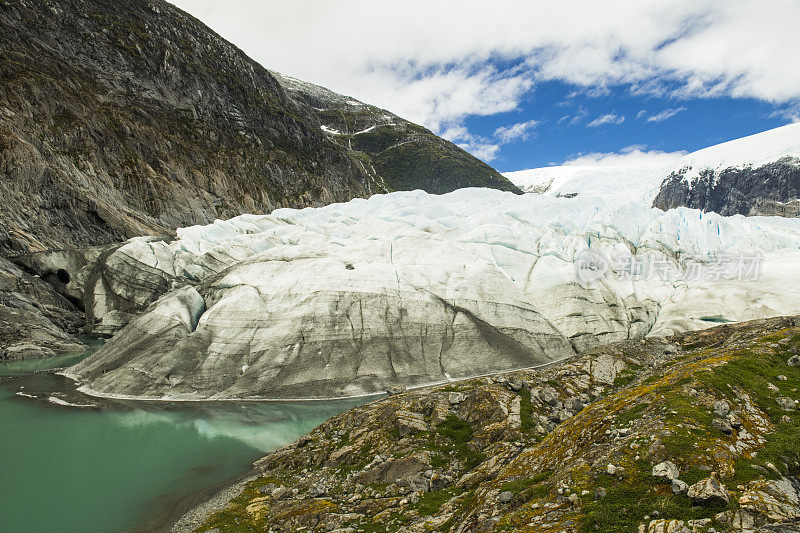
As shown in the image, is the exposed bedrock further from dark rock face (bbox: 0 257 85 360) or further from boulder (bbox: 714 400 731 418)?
boulder (bbox: 714 400 731 418)

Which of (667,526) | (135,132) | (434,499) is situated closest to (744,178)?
(135,132)

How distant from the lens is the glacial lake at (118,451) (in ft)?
56.4

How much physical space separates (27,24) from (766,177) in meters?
230

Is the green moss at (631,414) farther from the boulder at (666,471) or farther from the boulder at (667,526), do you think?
the boulder at (667,526)

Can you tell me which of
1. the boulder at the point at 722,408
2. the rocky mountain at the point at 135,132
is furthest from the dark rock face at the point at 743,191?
the boulder at the point at 722,408

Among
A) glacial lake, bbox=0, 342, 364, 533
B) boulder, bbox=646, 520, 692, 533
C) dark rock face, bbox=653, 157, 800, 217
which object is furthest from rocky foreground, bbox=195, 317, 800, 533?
dark rock face, bbox=653, 157, 800, 217

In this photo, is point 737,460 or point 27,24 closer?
point 737,460

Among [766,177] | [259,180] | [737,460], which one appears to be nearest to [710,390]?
[737,460]

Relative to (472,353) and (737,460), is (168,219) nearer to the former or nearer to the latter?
(472,353)

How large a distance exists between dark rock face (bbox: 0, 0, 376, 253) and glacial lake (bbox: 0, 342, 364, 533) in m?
36.3

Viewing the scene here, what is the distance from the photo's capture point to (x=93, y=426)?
25406mm

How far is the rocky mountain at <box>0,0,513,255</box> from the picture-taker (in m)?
61.7

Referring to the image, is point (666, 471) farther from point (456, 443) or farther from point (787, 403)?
point (456, 443)

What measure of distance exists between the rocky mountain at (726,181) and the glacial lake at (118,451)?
544 ft
